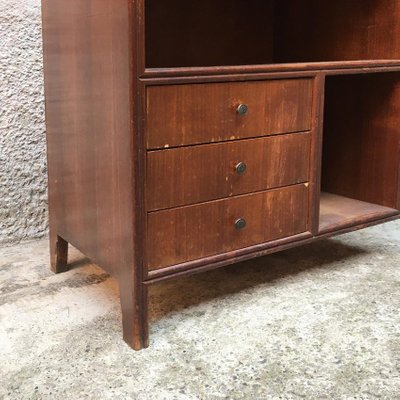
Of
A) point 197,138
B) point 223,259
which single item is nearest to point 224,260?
point 223,259

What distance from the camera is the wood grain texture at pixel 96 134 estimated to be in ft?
3.84

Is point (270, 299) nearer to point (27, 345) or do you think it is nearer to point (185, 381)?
A: point (185, 381)

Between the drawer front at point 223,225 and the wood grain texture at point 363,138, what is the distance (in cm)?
35

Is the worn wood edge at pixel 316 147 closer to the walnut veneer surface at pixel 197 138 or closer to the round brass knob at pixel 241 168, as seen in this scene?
the walnut veneer surface at pixel 197 138

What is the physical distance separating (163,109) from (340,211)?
Answer: 0.71 m

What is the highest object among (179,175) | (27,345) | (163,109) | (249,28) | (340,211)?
(249,28)

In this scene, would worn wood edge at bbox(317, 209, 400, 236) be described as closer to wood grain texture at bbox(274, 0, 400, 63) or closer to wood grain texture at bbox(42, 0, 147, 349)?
wood grain texture at bbox(274, 0, 400, 63)

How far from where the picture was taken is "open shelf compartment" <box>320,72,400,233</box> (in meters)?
1.66

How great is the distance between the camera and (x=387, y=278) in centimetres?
163

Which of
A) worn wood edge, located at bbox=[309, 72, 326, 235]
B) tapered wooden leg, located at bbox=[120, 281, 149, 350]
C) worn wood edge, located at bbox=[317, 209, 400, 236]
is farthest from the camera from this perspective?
worn wood edge, located at bbox=[317, 209, 400, 236]

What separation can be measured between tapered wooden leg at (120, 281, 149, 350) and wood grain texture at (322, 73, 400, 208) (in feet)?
2.72

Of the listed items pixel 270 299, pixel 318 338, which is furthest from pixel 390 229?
pixel 318 338

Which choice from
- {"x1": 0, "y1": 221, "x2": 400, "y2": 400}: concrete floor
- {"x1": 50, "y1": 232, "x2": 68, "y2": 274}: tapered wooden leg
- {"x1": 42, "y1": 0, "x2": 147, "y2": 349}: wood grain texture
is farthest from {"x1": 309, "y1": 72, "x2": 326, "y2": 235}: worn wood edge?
{"x1": 50, "y1": 232, "x2": 68, "y2": 274}: tapered wooden leg

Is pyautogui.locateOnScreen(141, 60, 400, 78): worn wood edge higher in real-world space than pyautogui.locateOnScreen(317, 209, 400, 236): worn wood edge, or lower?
higher
